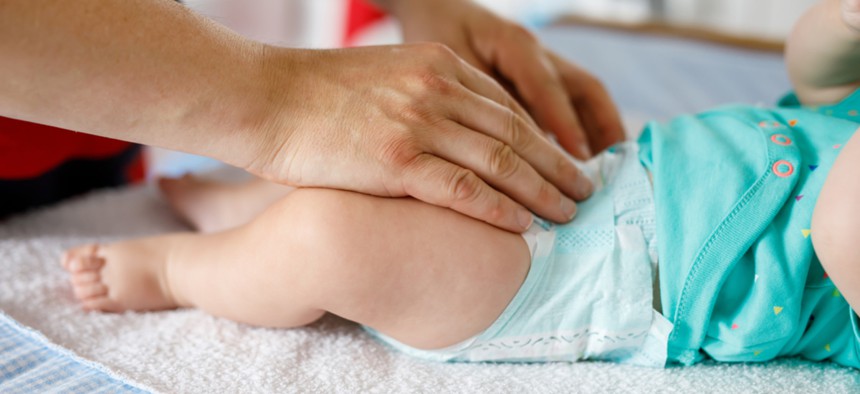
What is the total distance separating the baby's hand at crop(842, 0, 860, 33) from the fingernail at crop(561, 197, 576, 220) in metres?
0.35

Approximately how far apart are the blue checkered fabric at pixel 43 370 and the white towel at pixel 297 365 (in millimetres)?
15

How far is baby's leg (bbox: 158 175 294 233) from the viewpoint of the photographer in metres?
1.09

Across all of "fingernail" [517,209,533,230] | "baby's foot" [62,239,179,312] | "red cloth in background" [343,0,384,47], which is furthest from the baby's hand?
"red cloth in background" [343,0,384,47]

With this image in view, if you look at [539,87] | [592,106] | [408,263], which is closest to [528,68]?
[539,87]

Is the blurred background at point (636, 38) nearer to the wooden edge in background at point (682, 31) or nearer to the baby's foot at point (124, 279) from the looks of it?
the wooden edge in background at point (682, 31)

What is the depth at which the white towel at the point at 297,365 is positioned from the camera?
0.74 m

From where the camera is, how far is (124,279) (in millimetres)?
895

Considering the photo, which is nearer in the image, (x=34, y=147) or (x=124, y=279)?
(x=124, y=279)

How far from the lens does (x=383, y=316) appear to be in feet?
2.51

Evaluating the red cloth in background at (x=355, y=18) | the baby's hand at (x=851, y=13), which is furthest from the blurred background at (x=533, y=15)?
the baby's hand at (x=851, y=13)

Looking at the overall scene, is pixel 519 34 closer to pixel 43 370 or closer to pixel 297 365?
pixel 297 365

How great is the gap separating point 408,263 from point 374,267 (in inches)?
1.4

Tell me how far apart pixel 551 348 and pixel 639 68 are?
48.7 inches

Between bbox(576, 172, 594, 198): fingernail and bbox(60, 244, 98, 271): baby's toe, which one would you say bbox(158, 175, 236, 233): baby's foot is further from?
bbox(576, 172, 594, 198): fingernail
